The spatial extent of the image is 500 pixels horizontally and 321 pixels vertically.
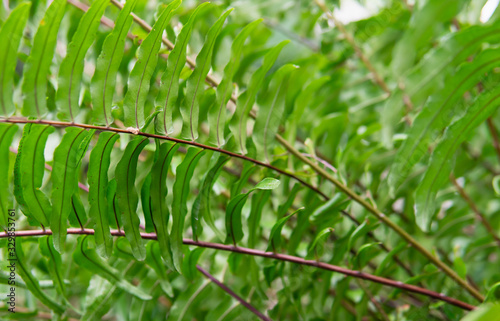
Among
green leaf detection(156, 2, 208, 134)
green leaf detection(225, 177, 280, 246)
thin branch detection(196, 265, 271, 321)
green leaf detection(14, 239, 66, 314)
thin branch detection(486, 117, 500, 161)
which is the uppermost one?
green leaf detection(156, 2, 208, 134)

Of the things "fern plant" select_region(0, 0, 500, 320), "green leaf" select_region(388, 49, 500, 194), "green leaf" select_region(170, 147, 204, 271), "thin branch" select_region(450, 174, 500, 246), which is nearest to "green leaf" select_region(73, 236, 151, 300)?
"fern plant" select_region(0, 0, 500, 320)

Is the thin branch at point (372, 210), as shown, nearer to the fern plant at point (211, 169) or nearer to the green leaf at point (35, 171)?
the fern plant at point (211, 169)

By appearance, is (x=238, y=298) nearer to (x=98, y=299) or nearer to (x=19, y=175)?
(x=98, y=299)

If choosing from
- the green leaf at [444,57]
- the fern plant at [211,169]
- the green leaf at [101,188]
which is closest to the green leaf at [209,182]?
the fern plant at [211,169]

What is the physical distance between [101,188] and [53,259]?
0.40 feet

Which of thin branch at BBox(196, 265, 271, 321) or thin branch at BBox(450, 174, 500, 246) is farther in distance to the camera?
thin branch at BBox(450, 174, 500, 246)

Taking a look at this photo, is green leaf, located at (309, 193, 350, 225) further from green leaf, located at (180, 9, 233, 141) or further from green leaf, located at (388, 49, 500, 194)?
green leaf, located at (180, 9, 233, 141)

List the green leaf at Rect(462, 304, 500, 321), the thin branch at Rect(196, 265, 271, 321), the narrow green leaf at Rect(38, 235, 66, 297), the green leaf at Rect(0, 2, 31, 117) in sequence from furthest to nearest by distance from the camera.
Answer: the thin branch at Rect(196, 265, 271, 321) → the narrow green leaf at Rect(38, 235, 66, 297) → the green leaf at Rect(0, 2, 31, 117) → the green leaf at Rect(462, 304, 500, 321)

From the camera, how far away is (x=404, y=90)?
479 millimetres

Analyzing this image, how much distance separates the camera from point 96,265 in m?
0.50

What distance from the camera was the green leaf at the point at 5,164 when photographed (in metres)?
0.38

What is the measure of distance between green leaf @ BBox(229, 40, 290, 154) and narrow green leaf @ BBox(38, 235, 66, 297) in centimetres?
24

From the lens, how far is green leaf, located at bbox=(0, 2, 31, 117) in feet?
1.19

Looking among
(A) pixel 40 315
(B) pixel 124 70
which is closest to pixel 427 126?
(B) pixel 124 70
